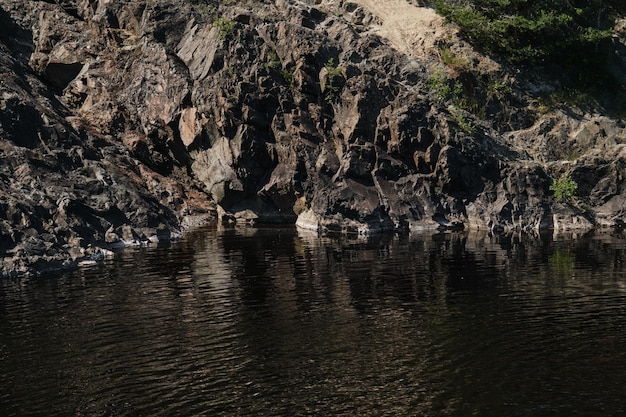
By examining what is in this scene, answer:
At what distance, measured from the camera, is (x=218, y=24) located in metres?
80.7

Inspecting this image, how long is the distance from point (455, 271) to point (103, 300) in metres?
23.7

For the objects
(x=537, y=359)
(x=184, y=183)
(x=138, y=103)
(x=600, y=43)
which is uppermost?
(x=600, y=43)

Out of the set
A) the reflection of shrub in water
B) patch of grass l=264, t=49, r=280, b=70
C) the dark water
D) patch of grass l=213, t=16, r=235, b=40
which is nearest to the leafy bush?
patch of grass l=264, t=49, r=280, b=70

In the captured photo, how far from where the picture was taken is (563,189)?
73375mm

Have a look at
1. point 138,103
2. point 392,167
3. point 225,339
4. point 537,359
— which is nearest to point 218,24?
point 138,103

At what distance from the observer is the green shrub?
73.3 m

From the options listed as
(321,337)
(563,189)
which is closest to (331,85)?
(563,189)

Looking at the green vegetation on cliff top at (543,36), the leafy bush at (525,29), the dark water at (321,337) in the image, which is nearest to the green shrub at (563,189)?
the green vegetation on cliff top at (543,36)

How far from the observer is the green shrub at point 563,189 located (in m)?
73.3

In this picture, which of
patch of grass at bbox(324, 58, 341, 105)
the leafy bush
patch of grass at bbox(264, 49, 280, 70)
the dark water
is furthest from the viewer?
the leafy bush

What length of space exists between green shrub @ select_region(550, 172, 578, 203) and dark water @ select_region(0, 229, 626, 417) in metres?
20.3

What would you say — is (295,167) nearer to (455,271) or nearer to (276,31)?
(276,31)

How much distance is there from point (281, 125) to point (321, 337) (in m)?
47.5

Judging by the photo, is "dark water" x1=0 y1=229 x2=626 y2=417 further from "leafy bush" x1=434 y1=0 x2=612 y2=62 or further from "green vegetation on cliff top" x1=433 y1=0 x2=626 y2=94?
"leafy bush" x1=434 y1=0 x2=612 y2=62
